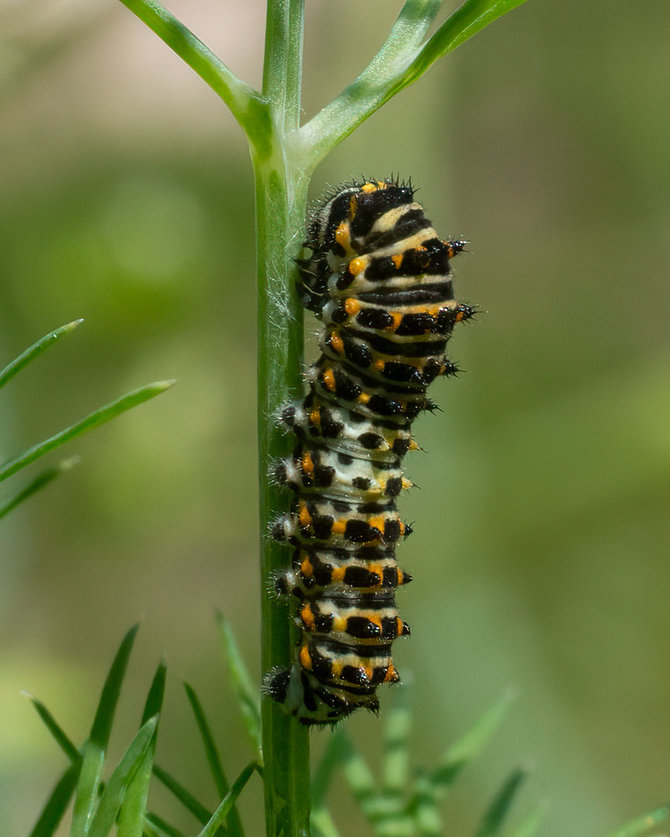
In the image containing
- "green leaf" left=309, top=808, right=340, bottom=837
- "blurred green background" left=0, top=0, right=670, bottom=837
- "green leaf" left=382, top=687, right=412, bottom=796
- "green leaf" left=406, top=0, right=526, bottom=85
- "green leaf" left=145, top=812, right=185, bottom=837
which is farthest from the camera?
"blurred green background" left=0, top=0, right=670, bottom=837

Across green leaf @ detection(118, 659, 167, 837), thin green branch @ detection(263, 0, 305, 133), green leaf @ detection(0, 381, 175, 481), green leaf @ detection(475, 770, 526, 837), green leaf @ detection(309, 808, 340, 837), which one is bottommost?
green leaf @ detection(475, 770, 526, 837)

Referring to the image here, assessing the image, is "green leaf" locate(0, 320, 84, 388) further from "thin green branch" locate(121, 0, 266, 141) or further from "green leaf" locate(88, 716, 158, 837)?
"green leaf" locate(88, 716, 158, 837)

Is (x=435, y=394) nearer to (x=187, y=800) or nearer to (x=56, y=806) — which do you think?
(x=187, y=800)

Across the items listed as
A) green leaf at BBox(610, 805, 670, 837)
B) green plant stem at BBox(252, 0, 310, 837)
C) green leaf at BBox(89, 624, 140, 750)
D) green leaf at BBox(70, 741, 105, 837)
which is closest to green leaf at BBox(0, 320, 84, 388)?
green plant stem at BBox(252, 0, 310, 837)

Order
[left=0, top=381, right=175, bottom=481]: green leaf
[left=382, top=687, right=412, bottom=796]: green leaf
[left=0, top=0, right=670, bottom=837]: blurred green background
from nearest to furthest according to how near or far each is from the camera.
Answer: [left=0, top=381, right=175, bottom=481]: green leaf < [left=382, top=687, right=412, bottom=796]: green leaf < [left=0, top=0, right=670, bottom=837]: blurred green background

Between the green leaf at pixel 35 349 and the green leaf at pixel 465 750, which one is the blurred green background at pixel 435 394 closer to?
the green leaf at pixel 465 750

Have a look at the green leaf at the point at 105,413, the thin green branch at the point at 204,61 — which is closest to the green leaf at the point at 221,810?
the green leaf at the point at 105,413

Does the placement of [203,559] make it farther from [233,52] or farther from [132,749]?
[132,749]

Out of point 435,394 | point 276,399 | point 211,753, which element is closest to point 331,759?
point 211,753
